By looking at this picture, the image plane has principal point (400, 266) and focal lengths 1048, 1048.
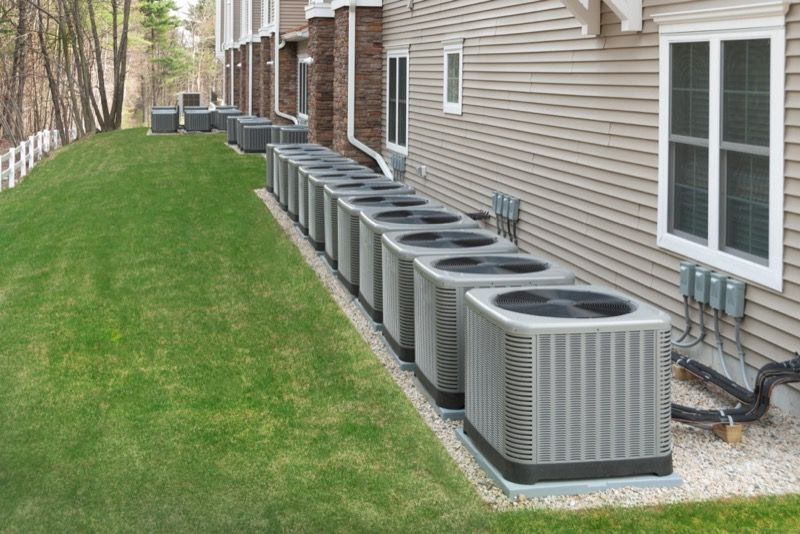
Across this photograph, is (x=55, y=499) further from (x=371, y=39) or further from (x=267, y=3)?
(x=267, y=3)

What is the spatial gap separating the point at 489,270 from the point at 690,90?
6.01 ft

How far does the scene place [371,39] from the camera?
16656 mm

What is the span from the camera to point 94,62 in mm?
64750

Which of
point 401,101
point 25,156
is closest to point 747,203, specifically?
point 401,101

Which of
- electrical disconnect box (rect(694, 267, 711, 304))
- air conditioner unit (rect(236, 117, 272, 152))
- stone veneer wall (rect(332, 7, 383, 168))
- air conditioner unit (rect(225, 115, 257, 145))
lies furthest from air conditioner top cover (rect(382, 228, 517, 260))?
air conditioner unit (rect(225, 115, 257, 145))

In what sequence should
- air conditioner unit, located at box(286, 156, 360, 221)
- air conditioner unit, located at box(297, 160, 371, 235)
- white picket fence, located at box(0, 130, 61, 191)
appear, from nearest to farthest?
air conditioner unit, located at box(297, 160, 371, 235)
air conditioner unit, located at box(286, 156, 360, 221)
white picket fence, located at box(0, 130, 61, 191)

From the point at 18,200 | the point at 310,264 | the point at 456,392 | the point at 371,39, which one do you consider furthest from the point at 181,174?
the point at 456,392

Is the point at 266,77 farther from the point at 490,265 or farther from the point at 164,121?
the point at 490,265

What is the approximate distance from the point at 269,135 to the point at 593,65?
17369mm

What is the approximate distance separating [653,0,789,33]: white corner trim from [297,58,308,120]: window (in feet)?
60.9

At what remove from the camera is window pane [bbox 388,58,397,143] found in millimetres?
16062

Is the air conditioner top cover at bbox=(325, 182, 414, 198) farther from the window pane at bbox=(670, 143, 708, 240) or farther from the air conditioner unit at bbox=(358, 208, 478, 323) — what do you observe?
the window pane at bbox=(670, 143, 708, 240)

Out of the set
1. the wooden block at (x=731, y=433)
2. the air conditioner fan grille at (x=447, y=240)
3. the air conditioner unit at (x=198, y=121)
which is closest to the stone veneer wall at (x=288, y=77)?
the air conditioner unit at (x=198, y=121)

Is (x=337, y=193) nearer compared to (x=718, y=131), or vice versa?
(x=718, y=131)
